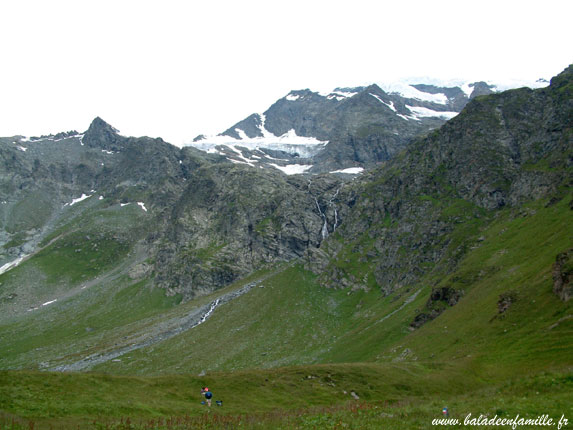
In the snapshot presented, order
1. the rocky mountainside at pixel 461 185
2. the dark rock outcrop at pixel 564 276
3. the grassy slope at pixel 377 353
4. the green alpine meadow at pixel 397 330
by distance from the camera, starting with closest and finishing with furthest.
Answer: the green alpine meadow at pixel 397 330, the grassy slope at pixel 377 353, the dark rock outcrop at pixel 564 276, the rocky mountainside at pixel 461 185

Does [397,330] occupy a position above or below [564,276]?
below

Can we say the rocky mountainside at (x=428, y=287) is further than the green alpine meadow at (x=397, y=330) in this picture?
Yes

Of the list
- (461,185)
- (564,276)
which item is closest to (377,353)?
(564,276)

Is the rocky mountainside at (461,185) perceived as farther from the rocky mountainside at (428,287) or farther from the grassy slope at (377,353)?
the grassy slope at (377,353)

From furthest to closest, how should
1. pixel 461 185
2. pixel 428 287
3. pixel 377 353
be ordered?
pixel 461 185
pixel 428 287
pixel 377 353

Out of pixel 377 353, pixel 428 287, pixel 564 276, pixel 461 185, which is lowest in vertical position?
pixel 377 353

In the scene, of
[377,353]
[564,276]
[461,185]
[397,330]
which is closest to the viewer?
[564,276]

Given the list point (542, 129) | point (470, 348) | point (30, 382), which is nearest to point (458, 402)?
point (30, 382)

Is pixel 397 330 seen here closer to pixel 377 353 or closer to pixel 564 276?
pixel 377 353

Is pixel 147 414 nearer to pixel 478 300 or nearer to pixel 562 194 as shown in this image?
pixel 478 300

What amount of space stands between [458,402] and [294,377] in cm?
2480

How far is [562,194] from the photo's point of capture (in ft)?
346

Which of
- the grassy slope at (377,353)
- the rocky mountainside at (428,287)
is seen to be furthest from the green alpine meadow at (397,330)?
the rocky mountainside at (428,287)

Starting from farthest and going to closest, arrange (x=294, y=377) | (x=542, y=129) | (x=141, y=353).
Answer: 1. (x=542, y=129)
2. (x=141, y=353)
3. (x=294, y=377)
